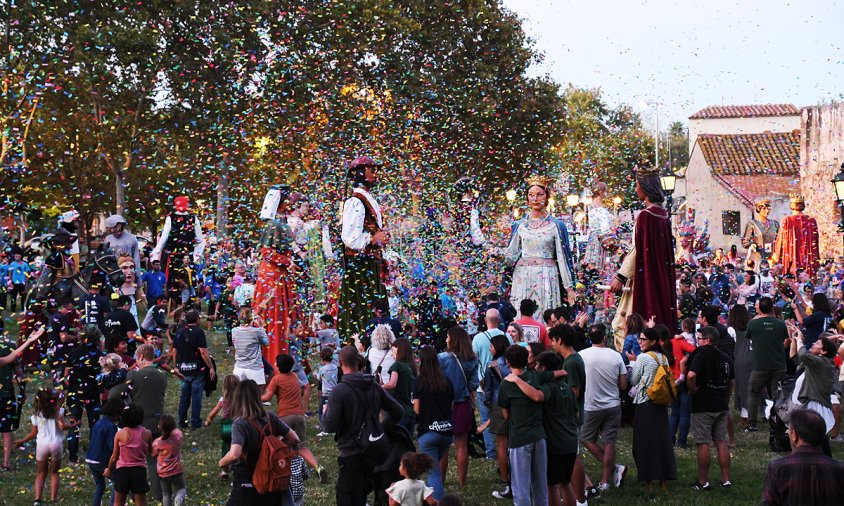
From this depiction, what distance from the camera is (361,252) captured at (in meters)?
13.2

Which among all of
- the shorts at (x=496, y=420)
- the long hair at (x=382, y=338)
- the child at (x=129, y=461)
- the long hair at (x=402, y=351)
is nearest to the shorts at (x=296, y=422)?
the long hair at (x=382, y=338)

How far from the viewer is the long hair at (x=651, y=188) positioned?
13305 mm

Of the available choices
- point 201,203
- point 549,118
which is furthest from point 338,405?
point 549,118

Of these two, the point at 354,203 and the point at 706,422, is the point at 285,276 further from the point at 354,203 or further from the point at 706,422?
the point at 706,422

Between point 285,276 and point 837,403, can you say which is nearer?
point 837,403

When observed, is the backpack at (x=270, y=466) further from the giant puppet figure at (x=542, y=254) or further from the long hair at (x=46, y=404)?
the giant puppet figure at (x=542, y=254)

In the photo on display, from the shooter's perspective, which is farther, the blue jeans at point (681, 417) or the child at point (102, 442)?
the blue jeans at point (681, 417)

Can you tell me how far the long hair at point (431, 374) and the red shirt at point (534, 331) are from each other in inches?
81.2

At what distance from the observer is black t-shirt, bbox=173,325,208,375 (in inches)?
555

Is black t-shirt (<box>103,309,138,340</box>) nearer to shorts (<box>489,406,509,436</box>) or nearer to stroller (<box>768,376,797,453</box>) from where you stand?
shorts (<box>489,406,509,436</box>)

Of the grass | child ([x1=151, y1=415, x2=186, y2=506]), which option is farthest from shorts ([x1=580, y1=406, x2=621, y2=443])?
child ([x1=151, y1=415, x2=186, y2=506])

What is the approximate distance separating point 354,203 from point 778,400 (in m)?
5.53

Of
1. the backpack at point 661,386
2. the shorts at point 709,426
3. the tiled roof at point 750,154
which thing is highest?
the tiled roof at point 750,154

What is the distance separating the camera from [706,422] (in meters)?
11.5
